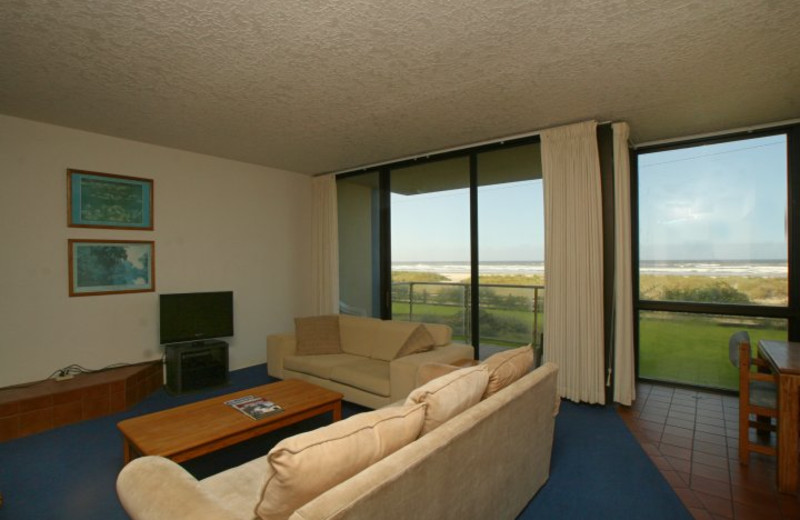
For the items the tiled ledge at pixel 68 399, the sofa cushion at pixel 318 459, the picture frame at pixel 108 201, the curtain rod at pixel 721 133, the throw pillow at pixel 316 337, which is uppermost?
the curtain rod at pixel 721 133

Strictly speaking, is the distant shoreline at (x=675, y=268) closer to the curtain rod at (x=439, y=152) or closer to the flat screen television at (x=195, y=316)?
the curtain rod at (x=439, y=152)

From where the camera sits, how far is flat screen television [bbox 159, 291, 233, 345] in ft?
14.0

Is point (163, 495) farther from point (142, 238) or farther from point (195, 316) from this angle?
point (142, 238)

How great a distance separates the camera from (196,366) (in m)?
4.25

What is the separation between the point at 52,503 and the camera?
90.1 inches

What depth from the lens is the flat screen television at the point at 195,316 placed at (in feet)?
14.0

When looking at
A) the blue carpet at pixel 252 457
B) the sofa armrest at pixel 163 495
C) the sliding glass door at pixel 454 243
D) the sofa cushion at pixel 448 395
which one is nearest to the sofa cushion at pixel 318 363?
the blue carpet at pixel 252 457

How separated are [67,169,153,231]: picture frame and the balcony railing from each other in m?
3.48

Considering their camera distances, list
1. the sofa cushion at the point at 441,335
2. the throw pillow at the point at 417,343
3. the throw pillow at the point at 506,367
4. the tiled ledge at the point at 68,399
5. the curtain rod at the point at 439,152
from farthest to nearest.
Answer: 1. the curtain rod at the point at 439,152
2. the sofa cushion at the point at 441,335
3. the throw pillow at the point at 417,343
4. the tiled ledge at the point at 68,399
5. the throw pillow at the point at 506,367

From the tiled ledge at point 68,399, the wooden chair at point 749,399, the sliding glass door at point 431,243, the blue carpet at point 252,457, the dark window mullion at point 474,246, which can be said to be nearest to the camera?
the blue carpet at point 252,457

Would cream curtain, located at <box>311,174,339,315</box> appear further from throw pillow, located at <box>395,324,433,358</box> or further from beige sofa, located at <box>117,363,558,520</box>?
beige sofa, located at <box>117,363,558,520</box>

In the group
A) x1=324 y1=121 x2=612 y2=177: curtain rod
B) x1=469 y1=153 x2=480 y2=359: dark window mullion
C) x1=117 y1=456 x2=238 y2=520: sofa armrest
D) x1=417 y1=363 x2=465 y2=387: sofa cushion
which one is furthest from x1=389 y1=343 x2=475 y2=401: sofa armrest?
x1=324 y1=121 x2=612 y2=177: curtain rod

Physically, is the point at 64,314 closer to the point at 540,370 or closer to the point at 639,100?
the point at 540,370

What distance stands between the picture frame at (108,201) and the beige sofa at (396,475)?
3.42m
